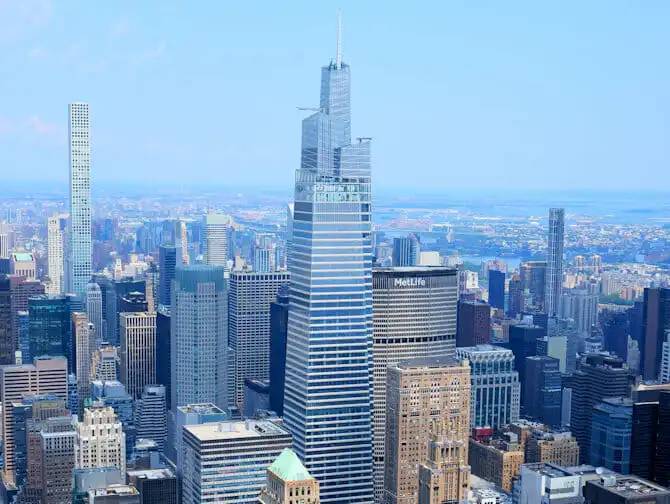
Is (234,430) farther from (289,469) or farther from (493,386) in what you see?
(493,386)

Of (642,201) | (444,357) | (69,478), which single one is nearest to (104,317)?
(69,478)

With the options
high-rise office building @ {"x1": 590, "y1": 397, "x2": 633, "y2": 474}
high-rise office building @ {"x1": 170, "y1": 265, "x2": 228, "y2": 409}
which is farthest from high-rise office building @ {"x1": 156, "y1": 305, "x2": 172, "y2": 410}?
high-rise office building @ {"x1": 590, "y1": 397, "x2": 633, "y2": 474}

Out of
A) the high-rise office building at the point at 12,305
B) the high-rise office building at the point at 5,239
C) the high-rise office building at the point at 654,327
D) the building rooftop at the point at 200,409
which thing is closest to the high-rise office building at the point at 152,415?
the building rooftop at the point at 200,409

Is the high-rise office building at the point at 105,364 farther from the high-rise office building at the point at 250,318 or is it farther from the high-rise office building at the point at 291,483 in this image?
the high-rise office building at the point at 291,483

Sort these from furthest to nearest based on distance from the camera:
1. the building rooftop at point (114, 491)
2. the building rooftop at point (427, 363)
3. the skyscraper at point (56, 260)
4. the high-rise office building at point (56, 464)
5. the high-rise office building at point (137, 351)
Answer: the skyscraper at point (56, 260), the high-rise office building at point (137, 351), the high-rise office building at point (56, 464), the building rooftop at point (427, 363), the building rooftop at point (114, 491)

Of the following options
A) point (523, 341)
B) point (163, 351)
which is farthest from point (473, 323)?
point (163, 351)

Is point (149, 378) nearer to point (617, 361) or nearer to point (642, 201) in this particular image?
point (617, 361)

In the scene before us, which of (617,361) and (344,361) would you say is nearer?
(344,361)
